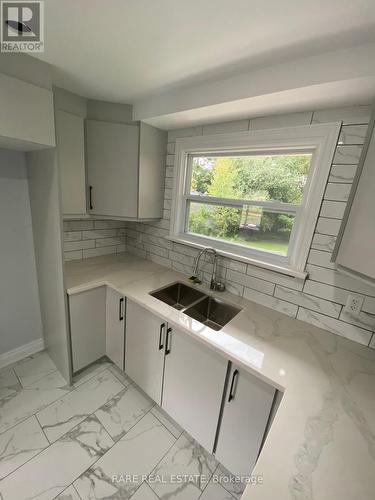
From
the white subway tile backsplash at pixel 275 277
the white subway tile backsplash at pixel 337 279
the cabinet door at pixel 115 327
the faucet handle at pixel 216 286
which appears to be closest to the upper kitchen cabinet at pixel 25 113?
the cabinet door at pixel 115 327

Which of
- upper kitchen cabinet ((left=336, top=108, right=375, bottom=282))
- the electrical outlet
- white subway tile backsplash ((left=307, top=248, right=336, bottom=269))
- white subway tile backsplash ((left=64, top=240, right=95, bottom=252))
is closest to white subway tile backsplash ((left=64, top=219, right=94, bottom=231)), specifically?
white subway tile backsplash ((left=64, top=240, right=95, bottom=252))

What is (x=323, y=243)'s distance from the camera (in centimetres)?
122

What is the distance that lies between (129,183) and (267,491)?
1.81 metres

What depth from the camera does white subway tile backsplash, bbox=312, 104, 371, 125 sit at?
103cm

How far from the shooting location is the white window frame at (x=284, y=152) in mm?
1164

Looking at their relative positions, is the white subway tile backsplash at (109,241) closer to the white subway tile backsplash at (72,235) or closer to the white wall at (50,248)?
the white subway tile backsplash at (72,235)

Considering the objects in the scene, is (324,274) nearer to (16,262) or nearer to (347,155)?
(347,155)

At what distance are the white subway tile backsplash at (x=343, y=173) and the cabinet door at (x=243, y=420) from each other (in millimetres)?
1104

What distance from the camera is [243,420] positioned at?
41.6 inches

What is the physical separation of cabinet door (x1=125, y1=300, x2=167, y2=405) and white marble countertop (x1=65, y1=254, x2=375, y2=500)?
128 millimetres

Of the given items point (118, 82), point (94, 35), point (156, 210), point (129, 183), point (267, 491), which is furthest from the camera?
point (156, 210)

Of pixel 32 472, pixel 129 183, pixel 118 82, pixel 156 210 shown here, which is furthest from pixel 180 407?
pixel 118 82

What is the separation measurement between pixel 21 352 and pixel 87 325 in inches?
30.8

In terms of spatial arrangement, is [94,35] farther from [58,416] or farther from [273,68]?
[58,416]
